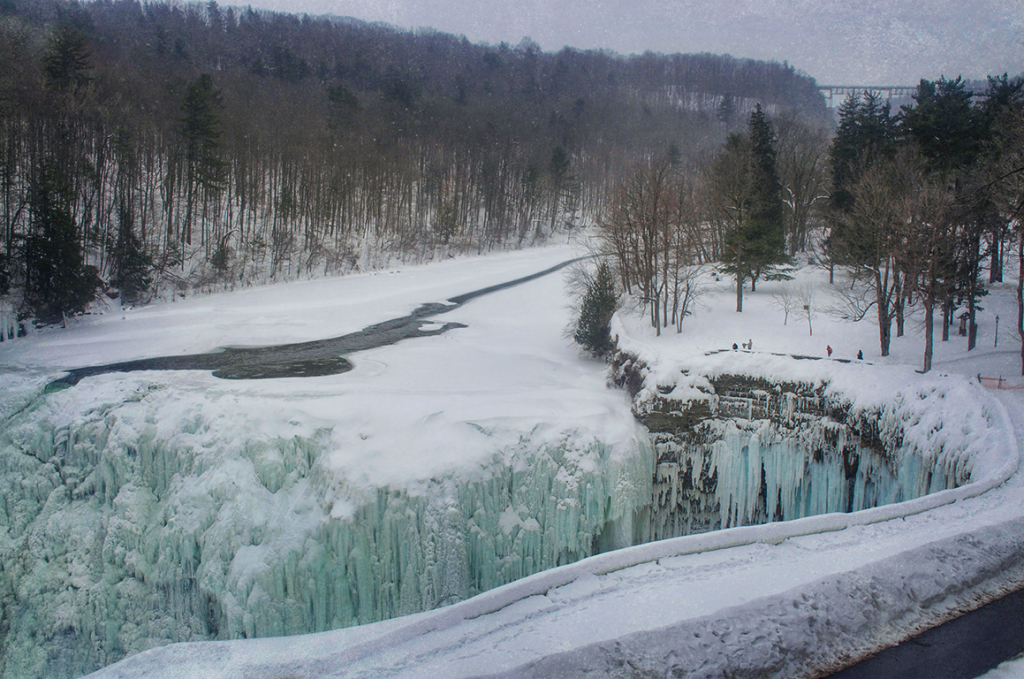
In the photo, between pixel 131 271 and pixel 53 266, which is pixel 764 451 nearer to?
pixel 53 266

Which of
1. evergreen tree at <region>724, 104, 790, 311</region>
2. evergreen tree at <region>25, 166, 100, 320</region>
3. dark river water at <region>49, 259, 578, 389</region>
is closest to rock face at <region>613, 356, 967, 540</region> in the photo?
evergreen tree at <region>724, 104, 790, 311</region>

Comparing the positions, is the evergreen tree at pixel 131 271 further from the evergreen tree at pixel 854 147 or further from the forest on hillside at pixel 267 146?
the evergreen tree at pixel 854 147

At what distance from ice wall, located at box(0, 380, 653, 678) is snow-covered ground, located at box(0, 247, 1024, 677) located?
14 centimetres

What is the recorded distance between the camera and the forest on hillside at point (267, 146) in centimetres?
2802

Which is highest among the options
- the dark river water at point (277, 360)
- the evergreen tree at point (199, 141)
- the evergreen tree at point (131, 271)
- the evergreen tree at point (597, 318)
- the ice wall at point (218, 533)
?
the evergreen tree at point (199, 141)

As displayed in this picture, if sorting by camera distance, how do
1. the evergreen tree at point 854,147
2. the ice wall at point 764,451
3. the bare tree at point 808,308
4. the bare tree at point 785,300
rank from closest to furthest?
the ice wall at point 764,451
the bare tree at point 808,308
the bare tree at point 785,300
the evergreen tree at point 854,147

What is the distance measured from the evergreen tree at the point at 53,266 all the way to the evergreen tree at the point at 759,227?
912 inches

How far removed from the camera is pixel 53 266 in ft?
71.4

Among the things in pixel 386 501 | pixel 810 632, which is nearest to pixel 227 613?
pixel 386 501

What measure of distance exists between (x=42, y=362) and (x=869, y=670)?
65.4 feet

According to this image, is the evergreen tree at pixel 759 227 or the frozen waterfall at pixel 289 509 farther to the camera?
the evergreen tree at pixel 759 227

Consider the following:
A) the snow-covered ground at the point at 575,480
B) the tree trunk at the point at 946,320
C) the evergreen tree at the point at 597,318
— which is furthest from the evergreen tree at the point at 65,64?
the tree trunk at the point at 946,320

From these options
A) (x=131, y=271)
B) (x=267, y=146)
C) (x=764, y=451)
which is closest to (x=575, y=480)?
(x=764, y=451)

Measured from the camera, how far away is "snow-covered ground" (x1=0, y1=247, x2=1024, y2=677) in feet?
23.5
